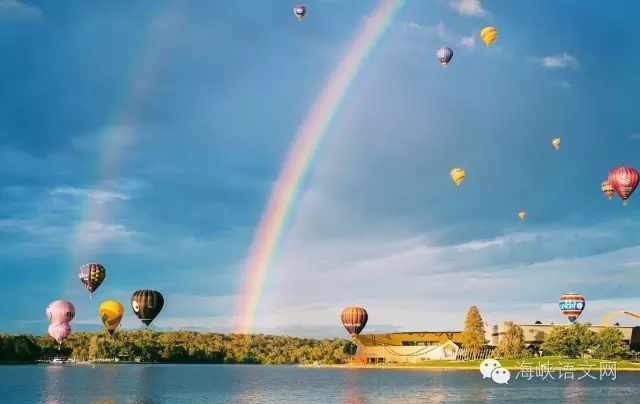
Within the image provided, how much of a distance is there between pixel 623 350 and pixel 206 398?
13682 centimetres

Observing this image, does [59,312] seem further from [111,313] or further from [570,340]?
[570,340]

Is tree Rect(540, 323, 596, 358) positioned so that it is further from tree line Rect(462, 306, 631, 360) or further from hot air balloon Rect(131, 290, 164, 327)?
hot air balloon Rect(131, 290, 164, 327)

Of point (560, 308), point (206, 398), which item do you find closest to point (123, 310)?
point (206, 398)

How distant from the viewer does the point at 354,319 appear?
623ft

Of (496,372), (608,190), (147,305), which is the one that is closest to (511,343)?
(608,190)

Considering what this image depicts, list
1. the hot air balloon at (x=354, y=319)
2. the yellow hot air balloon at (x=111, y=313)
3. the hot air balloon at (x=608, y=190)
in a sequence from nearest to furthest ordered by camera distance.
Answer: the hot air balloon at (x=608, y=190)
the yellow hot air balloon at (x=111, y=313)
the hot air balloon at (x=354, y=319)

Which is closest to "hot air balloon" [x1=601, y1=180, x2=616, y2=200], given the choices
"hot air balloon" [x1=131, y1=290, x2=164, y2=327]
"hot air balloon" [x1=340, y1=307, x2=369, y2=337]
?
"hot air balloon" [x1=340, y1=307, x2=369, y2=337]

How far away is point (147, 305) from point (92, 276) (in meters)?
12.5

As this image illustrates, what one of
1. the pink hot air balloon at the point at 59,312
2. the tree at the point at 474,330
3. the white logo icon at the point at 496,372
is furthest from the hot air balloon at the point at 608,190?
the pink hot air balloon at the point at 59,312

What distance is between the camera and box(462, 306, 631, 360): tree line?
643 feet

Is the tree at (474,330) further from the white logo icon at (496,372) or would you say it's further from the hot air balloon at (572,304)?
the white logo icon at (496,372)

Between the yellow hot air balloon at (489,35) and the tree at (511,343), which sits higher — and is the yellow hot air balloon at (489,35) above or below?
above

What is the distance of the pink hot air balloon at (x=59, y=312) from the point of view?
16988cm

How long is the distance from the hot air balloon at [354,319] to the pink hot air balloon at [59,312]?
2653 inches
